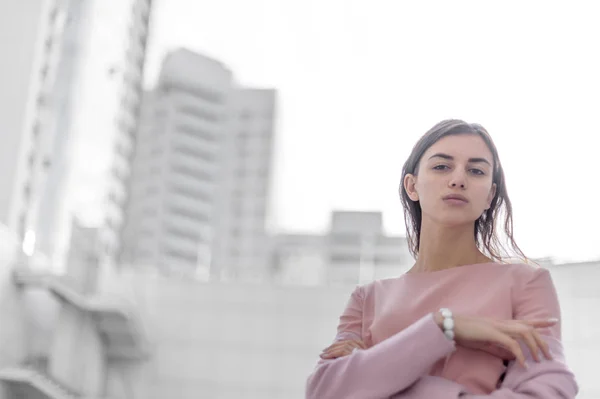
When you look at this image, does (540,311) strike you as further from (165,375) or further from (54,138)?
(54,138)

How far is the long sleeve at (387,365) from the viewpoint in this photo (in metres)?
0.93

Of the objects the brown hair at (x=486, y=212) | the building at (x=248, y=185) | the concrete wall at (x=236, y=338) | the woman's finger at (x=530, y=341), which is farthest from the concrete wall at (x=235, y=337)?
the building at (x=248, y=185)

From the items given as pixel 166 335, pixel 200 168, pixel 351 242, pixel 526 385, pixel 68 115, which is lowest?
pixel 166 335

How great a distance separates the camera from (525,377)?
93 centimetres

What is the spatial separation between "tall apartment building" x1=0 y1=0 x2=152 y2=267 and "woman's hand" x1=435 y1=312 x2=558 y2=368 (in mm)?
7808

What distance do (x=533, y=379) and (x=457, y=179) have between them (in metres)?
0.32

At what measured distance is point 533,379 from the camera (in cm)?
92

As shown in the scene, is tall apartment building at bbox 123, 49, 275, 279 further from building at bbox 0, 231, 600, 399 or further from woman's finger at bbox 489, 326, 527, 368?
woman's finger at bbox 489, 326, 527, 368

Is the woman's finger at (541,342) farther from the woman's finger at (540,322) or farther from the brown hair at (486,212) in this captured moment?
the brown hair at (486,212)

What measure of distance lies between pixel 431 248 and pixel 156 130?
3683 cm

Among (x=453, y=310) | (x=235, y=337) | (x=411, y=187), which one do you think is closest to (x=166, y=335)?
(x=235, y=337)

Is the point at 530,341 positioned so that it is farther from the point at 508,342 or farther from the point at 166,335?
the point at 166,335

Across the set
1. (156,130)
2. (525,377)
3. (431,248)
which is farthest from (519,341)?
(156,130)

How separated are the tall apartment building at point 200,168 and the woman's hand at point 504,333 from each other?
32.0 metres
